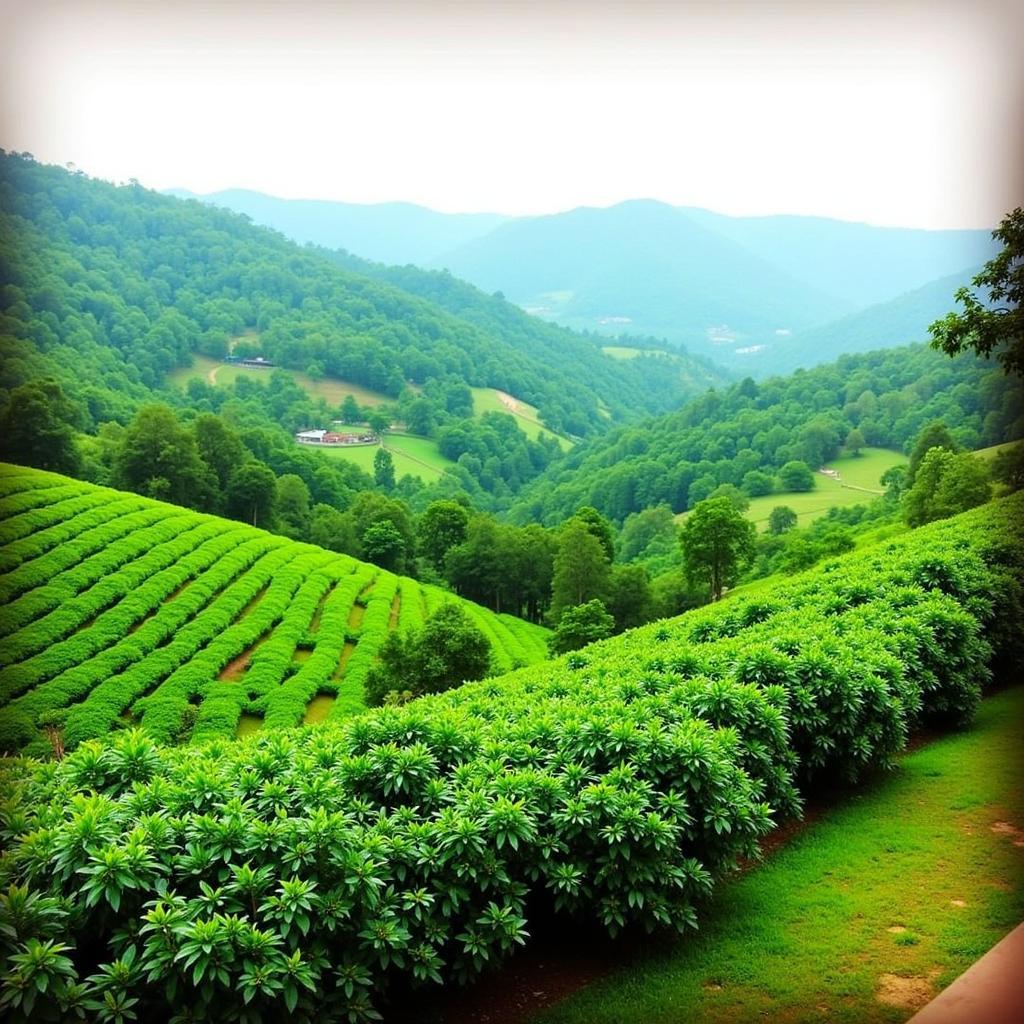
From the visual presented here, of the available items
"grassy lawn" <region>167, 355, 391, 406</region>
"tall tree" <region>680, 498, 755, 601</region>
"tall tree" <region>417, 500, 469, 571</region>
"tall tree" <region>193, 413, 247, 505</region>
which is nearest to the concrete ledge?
"tall tree" <region>680, 498, 755, 601</region>

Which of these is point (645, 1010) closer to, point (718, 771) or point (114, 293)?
point (718, 771)

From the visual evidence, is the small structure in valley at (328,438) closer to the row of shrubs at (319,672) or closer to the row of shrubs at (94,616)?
the row of shrubs at (319,672)

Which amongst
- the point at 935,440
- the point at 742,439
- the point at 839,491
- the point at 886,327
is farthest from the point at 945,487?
the point at 886,327

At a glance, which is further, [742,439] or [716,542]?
[742,439]

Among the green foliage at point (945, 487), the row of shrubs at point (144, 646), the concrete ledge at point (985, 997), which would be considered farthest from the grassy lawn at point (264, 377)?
the concrete ledge at point (985, 997)

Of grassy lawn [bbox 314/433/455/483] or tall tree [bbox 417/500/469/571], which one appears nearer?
tall tree [bbox 417/500/469/571]

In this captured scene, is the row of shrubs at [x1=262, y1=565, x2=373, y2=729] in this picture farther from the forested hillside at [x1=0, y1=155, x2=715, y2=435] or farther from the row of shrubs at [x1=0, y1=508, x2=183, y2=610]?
the forested hillside at [x1=0, y1=155, x2=715, y2=435]

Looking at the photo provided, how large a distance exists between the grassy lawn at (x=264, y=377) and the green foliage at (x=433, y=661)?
10543 centimetres

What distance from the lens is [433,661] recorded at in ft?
97.6

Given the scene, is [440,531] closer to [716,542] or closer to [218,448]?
[218,448]

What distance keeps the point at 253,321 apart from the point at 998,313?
159660mm

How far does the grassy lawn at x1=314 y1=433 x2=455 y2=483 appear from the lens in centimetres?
11469

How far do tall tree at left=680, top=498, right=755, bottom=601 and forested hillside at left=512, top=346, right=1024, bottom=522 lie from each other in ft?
117

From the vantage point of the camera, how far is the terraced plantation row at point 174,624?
27812 mm
